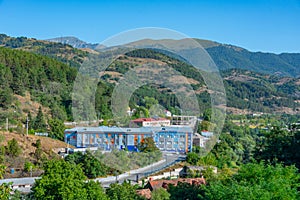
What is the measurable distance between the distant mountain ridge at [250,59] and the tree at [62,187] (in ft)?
186

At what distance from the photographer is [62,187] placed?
599 centimetres

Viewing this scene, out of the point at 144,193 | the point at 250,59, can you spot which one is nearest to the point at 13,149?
the point at 144,193

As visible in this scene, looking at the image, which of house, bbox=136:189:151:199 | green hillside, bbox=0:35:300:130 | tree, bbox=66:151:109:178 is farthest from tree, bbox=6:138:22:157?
house, bbox=136:189:151:199

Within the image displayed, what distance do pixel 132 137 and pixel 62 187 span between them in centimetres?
477

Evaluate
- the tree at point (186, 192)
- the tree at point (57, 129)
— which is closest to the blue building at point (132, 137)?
the tree at point (57, 129)

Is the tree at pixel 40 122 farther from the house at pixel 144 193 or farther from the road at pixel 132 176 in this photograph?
the house at pixel 144 193

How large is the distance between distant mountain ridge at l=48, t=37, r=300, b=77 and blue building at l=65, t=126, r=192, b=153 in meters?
51.5

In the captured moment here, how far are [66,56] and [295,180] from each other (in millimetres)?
28823

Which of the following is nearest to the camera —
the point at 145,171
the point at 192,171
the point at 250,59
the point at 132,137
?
the point at 145,171

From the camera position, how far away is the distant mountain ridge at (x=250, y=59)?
67.6m

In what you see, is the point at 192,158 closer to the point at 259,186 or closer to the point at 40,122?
the point at 40,122

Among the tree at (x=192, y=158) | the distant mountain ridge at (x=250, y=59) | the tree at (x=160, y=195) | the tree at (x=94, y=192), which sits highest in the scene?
the distant mountain ridge at (x=250, y=59)

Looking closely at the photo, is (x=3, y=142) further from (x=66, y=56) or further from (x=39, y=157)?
(x=66, y=56)

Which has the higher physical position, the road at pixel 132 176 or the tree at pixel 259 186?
the tree at pixel 259 186
